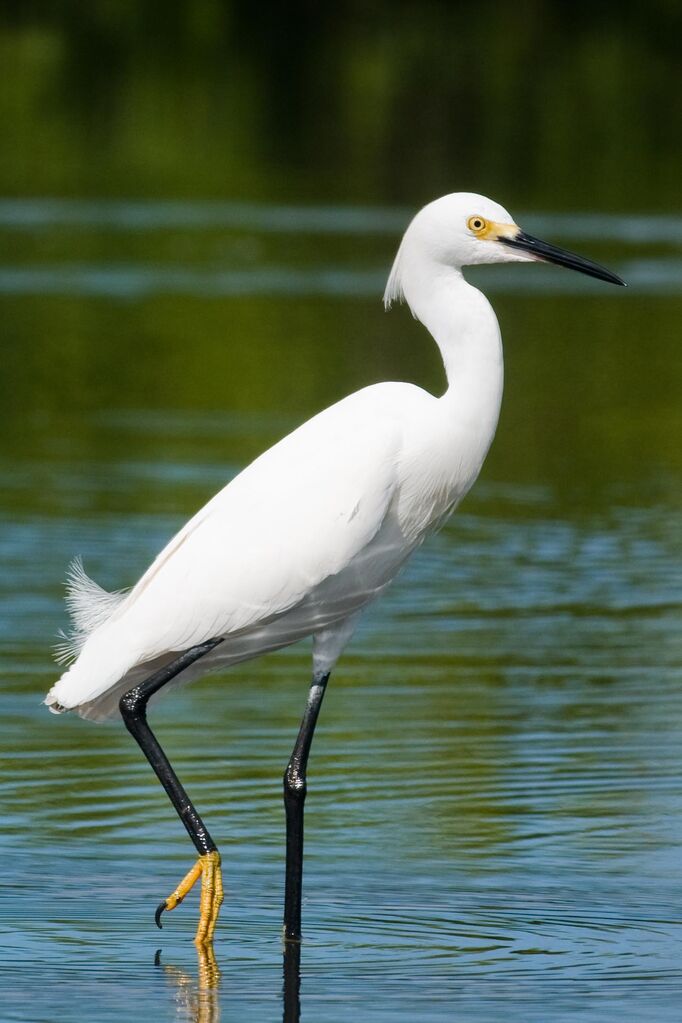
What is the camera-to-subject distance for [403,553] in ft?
21.8

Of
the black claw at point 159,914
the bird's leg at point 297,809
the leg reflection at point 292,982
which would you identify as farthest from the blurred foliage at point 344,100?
the leg reflection at point 292,982

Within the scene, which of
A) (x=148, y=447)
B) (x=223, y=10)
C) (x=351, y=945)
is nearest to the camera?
(x=351, y=945)

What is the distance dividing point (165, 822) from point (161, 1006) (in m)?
1.58

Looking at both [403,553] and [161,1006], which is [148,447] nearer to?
[403,553]

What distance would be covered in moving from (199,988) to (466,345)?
6.05 feet

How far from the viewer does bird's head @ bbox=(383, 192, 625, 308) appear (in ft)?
21.7

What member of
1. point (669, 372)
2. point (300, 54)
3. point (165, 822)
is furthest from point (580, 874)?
point (300, 54)

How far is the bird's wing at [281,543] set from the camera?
638cm

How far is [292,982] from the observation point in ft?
19.6

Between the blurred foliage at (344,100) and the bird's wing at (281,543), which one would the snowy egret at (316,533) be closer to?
the bird's wing at (281,543)

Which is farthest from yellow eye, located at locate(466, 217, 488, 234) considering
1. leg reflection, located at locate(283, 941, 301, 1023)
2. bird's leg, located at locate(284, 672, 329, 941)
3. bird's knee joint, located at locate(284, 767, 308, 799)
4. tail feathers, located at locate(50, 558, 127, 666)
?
leg reflection, located at locate(283, 941, 301, 1023)

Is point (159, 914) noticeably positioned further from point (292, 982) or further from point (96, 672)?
point (96, 672)

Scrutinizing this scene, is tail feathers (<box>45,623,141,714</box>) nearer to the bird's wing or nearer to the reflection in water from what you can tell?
the bird's wing

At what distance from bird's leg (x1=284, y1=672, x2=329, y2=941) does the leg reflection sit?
8 centimetres
